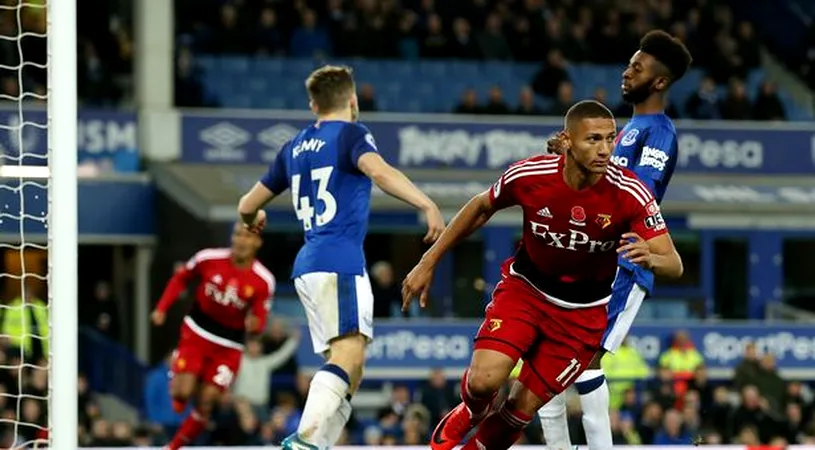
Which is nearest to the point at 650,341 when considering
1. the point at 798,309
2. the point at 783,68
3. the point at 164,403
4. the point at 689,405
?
the point at 689,405

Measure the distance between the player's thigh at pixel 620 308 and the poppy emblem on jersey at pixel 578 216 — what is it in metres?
0.94

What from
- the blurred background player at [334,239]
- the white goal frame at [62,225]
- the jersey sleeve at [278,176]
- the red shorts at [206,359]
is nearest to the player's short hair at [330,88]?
the blurred background player at [334,239]

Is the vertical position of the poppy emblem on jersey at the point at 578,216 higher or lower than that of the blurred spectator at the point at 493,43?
lower

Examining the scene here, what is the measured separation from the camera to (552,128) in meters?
23.9

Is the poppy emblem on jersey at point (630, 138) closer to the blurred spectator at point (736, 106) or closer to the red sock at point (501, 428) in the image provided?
the red sock at point (501, 428)

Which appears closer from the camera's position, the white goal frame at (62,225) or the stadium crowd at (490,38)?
the white goal frame at (62,225)

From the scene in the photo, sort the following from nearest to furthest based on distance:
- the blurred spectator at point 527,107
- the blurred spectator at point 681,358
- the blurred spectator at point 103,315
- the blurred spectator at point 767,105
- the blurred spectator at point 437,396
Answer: the blurred spectator at point 437,396
the blurred spectator at point 681,358
the blurred spectator at point 103,315
the blurred spectator at point 527,107
the blurred spectator at point 767,105

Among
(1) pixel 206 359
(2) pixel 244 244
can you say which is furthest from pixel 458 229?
(1) pixel 206 359

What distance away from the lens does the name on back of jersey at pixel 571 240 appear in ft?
27.8

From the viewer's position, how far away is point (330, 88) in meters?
9.36

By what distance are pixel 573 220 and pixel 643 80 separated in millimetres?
1359

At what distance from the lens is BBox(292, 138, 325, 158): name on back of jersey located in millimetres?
9281

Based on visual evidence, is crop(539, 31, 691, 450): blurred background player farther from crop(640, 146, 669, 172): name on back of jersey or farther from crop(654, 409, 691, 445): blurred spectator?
crop(654, 409, 691, 445): blurred spectator

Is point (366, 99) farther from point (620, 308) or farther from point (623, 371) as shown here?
point (620, 308)
